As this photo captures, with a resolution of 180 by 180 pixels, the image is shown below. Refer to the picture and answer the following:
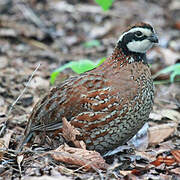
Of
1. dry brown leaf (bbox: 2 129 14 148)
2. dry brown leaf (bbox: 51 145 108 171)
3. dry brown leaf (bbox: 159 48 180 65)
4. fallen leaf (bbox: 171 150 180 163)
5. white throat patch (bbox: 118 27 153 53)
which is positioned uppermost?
white throat patch (bbox: 118 27 153 53)

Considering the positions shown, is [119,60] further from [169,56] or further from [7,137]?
[169,56]

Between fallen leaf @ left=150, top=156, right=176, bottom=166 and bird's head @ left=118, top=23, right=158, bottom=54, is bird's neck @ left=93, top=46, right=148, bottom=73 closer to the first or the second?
bird's head @ left=118, top=23, right=158, bottom=54

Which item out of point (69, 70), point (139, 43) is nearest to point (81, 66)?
point (139, 43)

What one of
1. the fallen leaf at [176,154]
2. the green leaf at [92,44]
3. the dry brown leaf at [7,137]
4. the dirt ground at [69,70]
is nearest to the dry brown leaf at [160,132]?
the dirt ground at [69,70]

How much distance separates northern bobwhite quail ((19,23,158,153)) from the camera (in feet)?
14.4

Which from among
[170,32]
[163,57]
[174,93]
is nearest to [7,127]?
[174,93]

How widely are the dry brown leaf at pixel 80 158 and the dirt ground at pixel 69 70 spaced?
30 millimetres

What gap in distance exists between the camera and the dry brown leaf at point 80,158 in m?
4.03

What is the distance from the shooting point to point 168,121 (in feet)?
18.6

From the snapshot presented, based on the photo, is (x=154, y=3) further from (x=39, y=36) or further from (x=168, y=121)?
(x=168, y=121)

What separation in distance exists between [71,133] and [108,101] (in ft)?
1.74

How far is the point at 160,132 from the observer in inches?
211

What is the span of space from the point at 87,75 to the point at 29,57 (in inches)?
150

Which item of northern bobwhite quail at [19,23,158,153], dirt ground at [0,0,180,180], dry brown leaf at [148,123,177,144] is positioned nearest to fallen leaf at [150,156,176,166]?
dirt ground at [0,0,180,180]
